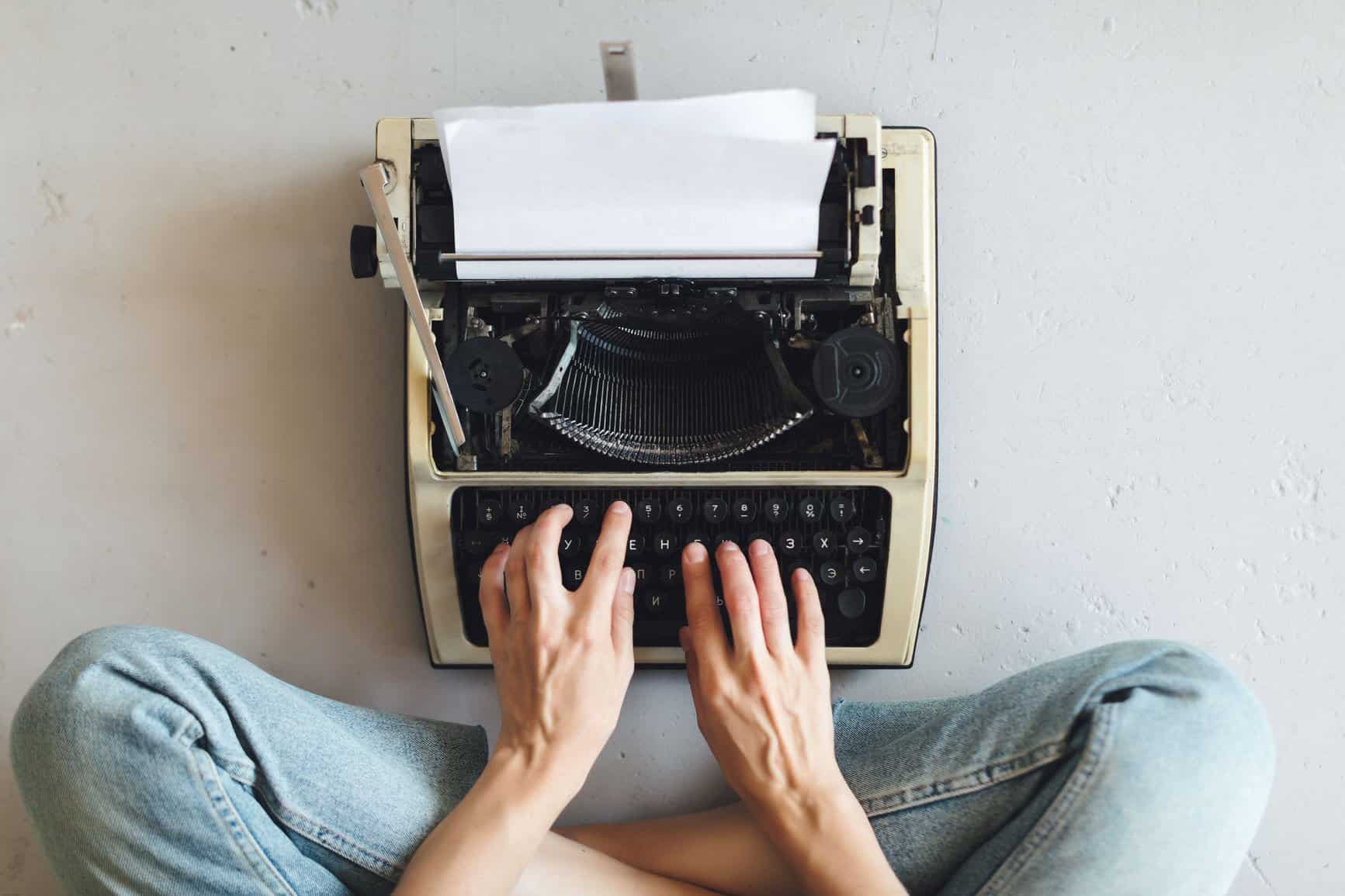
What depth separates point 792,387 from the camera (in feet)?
4.06

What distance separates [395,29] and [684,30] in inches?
17.3

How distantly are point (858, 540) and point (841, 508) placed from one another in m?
0.05

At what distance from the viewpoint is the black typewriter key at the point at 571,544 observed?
1.31 metres

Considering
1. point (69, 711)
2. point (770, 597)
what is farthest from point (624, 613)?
point (69, 711)

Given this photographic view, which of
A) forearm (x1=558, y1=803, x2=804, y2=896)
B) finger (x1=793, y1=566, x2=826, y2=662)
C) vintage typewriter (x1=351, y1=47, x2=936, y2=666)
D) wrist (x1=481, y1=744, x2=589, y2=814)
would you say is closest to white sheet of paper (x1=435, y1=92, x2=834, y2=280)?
vintage typewriter (x1=351, y1=47, x2=936, y2=666)

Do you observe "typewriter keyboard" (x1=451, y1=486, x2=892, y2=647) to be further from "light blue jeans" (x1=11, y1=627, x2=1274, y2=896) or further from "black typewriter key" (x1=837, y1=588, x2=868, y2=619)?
"light blue jeans" (x1=11, y1=627, x2=1274, y2=896)

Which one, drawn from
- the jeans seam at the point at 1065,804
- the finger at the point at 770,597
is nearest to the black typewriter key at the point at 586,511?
the finger at the point at 770,597

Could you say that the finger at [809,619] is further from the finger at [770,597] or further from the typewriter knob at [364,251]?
the typewriter knob at [364,251]

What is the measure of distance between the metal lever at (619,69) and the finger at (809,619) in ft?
2.04

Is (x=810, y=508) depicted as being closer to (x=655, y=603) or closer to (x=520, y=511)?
(x=655, y=603)

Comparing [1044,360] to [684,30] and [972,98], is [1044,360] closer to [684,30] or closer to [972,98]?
[972,98]

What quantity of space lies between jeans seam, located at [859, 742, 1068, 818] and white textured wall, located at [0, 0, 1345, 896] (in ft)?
0.81

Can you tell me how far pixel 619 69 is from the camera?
111 cm

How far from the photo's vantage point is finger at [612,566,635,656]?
127 cm
